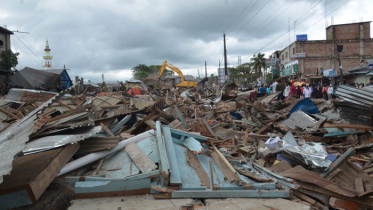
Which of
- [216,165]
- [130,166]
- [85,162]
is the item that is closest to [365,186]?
[216,165]

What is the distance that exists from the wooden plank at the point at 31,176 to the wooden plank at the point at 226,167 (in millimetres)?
2098

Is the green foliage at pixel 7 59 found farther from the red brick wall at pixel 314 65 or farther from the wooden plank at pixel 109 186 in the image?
the red brick wall at pixel 314 65

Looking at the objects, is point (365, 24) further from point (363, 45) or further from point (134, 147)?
point (134, 147)

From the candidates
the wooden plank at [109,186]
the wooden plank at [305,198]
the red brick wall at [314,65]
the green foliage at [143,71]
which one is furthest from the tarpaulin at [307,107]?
the green foliage at [143,71]

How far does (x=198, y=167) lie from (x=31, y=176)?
209cm

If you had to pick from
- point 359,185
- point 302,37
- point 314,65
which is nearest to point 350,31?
point 302,37

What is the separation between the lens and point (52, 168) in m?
2.61

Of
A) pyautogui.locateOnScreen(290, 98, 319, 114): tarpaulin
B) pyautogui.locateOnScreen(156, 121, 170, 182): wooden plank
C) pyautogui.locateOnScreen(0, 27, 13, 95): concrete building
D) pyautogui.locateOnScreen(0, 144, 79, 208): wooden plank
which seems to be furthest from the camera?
pyautogui.locateOnScreen(0, 27, 13, 95): concrete building

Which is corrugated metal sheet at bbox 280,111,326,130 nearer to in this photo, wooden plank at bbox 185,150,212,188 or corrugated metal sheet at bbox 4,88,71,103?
wooden plank at bbox 185,150,212,188

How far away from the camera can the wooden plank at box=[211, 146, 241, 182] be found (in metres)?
3.18

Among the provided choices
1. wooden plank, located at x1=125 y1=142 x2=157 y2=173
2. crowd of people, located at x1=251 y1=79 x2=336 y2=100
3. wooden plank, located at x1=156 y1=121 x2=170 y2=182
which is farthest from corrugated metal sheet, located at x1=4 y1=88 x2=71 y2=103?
crowd of people, located at x1=251 y1=79 x2=336 y2=100

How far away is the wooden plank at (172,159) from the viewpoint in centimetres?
295

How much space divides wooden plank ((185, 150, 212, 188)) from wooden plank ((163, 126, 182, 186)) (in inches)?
10.9

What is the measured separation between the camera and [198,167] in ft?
11.7
